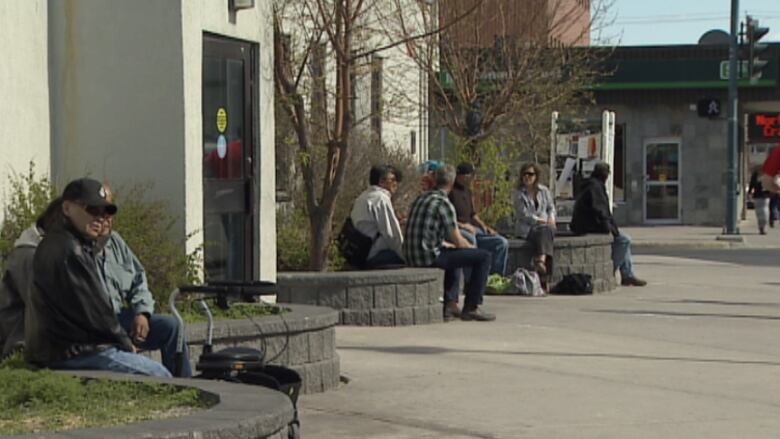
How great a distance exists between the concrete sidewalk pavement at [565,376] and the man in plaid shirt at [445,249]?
0.29 m

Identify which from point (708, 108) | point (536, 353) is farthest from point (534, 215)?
A: point (708, 108)

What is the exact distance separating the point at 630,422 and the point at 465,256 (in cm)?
581

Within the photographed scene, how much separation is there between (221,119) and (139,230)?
1.75 metres

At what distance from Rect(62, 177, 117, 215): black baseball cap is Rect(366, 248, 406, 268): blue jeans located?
7.36m

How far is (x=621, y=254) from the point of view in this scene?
2053cm

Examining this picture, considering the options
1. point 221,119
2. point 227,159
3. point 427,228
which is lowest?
point 427,228

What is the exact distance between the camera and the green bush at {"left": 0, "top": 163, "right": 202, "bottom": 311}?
1064 cm

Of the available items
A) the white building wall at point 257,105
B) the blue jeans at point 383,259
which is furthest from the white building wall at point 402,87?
the white building wall at point 257,105

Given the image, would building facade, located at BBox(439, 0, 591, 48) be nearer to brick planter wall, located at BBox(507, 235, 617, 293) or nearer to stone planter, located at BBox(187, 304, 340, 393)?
brick planter wall, located at BBox(507, 235, 617, 293)

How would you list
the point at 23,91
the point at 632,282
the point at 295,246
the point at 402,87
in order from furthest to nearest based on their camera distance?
1. the point at 402,87
2. the point at 632,282
3. the point at 295,246
4. the point at 23,91

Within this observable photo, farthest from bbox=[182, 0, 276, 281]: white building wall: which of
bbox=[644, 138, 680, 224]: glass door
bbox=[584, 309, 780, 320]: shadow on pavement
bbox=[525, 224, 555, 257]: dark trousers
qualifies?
bbox=[644, 138, 680, 224]: glass door

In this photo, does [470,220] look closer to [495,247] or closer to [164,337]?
[495,247]

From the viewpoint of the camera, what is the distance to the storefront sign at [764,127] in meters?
46.3

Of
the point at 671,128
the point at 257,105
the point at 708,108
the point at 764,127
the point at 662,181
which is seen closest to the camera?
the point at 257,105
